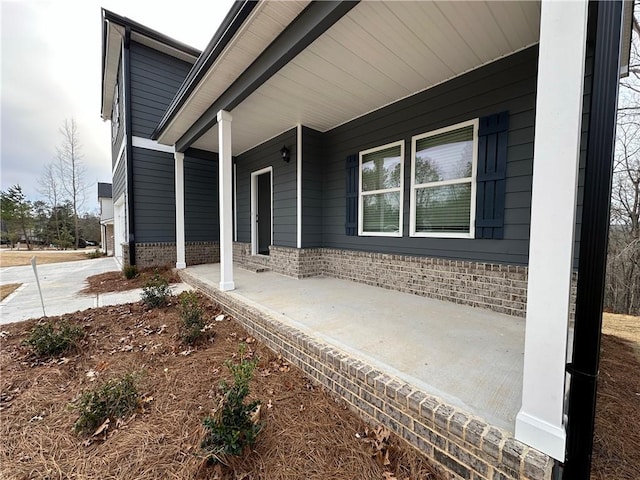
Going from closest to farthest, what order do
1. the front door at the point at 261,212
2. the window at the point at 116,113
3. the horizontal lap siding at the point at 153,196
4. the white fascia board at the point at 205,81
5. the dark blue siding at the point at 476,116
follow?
the white fascia board at the point at 205,81 → the dark blue siding at the point at 476,116 → the horizontal lap siding at the point at 153,196 → the front door at the point at 261,212 → the window at the point at 116,113

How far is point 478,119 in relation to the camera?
3.29m

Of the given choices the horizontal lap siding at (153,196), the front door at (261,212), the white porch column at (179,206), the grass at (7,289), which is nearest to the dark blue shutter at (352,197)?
the front door at (261,212)

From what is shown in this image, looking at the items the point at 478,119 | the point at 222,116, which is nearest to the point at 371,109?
the point at 478,119

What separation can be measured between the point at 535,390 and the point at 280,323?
2108 mm

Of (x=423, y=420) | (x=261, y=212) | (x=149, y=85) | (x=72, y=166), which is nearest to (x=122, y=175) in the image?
(x=149, y=85)

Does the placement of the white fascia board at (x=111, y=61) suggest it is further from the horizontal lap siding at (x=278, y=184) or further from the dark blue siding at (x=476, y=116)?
the dark blue siding at (x=476, y=116)

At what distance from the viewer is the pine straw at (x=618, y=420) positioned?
152 cm

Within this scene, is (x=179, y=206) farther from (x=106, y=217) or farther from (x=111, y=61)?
(x=106, y=217)

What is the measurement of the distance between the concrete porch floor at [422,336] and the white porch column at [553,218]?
21 cm

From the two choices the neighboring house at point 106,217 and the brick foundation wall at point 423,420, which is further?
the neighboring house at point 106,217

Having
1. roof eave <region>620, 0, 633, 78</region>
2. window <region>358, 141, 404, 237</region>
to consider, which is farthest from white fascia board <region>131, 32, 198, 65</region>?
roof eave <region>620, 0, 633, 78</region>

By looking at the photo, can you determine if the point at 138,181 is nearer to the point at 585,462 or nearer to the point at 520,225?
the point at 520,225

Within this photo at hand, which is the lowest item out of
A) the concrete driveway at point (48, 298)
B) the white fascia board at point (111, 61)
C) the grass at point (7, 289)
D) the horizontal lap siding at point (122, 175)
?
the grass at point (7, 289)

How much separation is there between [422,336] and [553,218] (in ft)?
5.35
